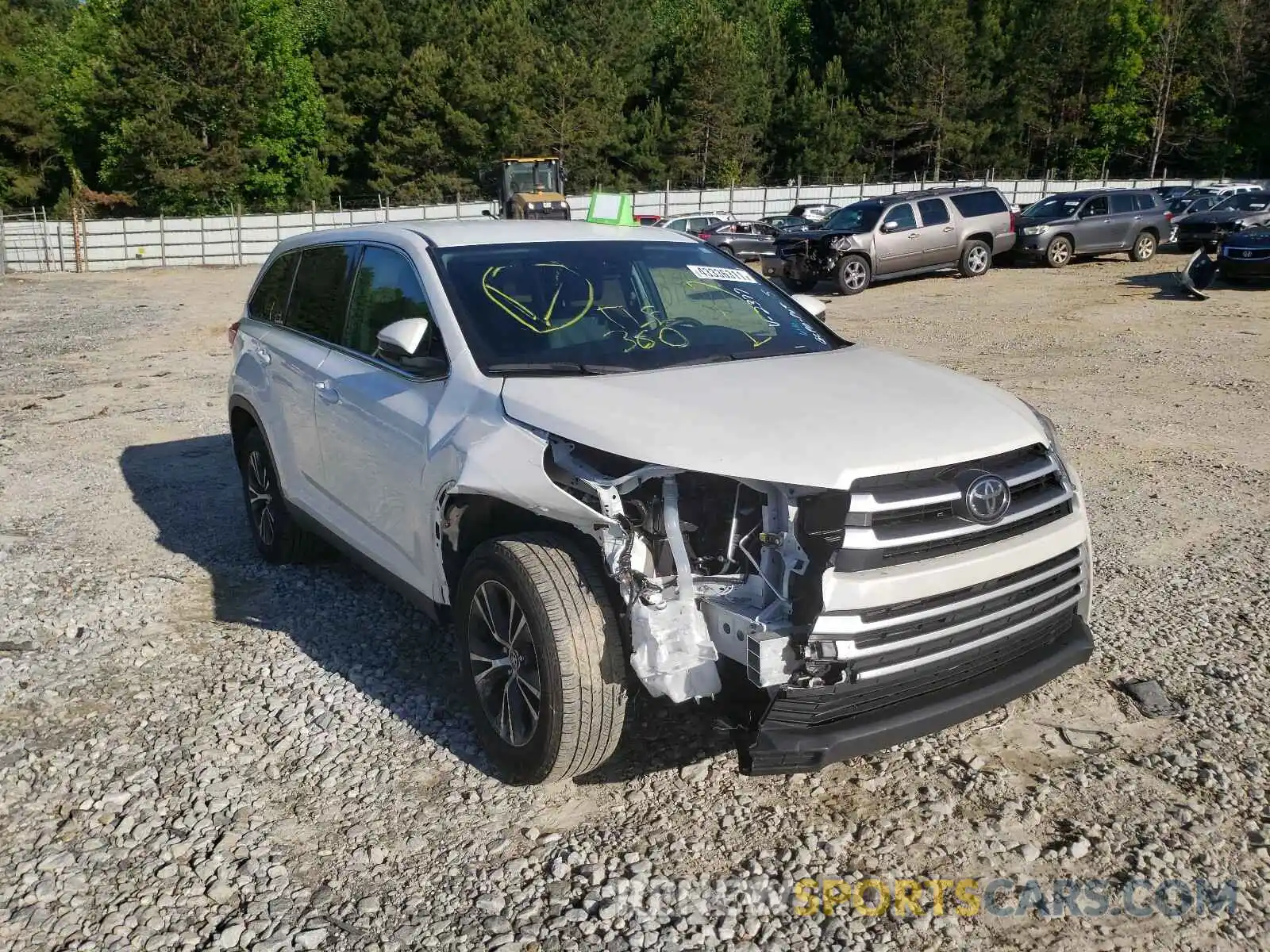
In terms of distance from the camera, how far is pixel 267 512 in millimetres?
5562

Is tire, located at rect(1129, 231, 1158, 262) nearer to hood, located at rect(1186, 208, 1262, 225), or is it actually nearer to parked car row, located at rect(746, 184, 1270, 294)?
parked car row, located at rect(746, 184, 1270, 294)

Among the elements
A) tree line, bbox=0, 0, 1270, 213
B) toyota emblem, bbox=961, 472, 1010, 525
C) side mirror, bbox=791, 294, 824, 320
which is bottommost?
toyota emblem, bbox=961, 472, 1010, 525

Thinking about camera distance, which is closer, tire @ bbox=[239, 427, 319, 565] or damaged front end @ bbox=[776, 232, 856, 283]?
tire @ bbox=[239, 427, 319, 565]

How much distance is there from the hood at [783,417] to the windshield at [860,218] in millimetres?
17318

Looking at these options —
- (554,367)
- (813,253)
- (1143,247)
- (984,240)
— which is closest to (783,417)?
(554,367)

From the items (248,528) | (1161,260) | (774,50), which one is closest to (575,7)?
(774,50)

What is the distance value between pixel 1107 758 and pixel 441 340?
277cm

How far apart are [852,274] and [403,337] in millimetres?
17436

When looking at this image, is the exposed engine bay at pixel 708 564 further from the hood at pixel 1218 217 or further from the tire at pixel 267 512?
the hood at pixel 1218 217

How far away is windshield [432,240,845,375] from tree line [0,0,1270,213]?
5276 cm

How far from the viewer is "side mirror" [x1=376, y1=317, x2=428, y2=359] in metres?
3.69

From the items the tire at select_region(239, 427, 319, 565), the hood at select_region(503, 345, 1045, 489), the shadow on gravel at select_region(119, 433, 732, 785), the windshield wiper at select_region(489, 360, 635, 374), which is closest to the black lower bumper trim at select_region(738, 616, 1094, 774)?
the shadow on gravel at select_region(119, 433, 732, 785)

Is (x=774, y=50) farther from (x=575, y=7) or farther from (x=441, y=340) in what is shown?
(x=441, y=340)

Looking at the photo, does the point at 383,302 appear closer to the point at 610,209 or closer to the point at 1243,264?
the point at 610,209
